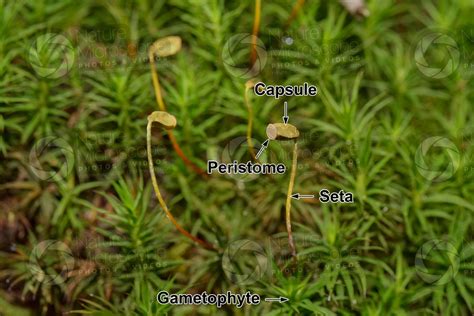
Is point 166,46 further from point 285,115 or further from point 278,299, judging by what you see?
point 278,299

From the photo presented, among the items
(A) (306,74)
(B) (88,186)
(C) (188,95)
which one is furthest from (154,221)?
(A) (306,74)

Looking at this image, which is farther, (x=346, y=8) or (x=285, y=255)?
(x=346, y=8)

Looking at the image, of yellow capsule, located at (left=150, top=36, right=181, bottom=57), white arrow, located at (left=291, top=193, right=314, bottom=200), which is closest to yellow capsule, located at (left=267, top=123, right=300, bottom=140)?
white arrow, located at (left=291, top=193, right=314, bottom=200)

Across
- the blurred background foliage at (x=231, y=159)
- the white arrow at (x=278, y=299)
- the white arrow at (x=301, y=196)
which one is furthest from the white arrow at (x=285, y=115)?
the white arrow at (x=278, y=299)

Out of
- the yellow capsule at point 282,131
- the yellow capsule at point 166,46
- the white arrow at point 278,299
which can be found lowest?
the white arrow at point 278,299

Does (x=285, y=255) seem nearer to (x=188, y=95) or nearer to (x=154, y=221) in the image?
(x=154, y=221)

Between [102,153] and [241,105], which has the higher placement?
[241,105]

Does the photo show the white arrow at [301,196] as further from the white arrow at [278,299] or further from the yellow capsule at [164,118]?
the yellow capsule at [164,118]
